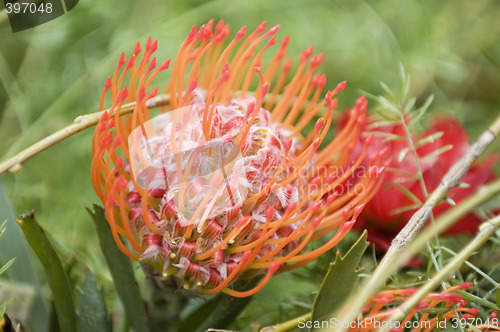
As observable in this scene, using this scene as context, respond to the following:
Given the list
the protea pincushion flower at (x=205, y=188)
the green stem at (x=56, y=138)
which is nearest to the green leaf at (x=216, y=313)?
the protea pincushion flower at (x=205, y=188)

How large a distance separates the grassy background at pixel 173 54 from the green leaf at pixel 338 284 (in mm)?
130

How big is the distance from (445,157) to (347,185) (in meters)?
0.10

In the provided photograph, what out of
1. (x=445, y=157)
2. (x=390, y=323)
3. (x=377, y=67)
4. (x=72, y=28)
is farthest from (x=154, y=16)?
(x=390, y=323)

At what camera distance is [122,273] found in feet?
1.20

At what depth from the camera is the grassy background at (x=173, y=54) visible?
565 mm

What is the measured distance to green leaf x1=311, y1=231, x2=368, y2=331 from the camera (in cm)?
33

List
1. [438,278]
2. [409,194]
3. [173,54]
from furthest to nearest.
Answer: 1. [173,54]
2. [409,194]
3. [438,278]

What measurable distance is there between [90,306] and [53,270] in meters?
0.04

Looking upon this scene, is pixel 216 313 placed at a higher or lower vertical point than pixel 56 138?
lower

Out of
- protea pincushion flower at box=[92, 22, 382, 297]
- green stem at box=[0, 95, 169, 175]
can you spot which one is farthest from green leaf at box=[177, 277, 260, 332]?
green stem at box=[0, 95, 169, 175]

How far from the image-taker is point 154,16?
2.20 ft

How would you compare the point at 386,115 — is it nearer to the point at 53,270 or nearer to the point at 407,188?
the point at 407,188

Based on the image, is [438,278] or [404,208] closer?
[438,278]

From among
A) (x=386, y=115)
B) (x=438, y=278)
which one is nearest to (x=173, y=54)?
(x=386, y=115)
